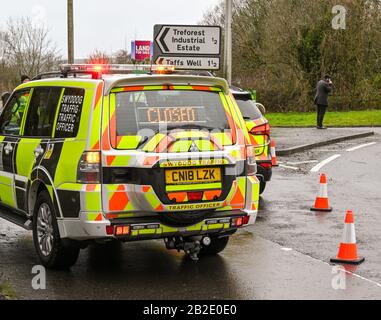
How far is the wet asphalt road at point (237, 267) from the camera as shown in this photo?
6.91 metres

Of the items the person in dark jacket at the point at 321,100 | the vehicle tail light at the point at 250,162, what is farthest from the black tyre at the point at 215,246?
the person in dark jacket at the point at 321,100

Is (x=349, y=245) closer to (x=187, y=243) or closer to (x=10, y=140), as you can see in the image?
(x=187, y=243)

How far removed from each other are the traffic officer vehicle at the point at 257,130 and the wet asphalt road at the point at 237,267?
76 cm

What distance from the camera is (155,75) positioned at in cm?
741

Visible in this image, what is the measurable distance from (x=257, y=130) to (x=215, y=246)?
12.7ft

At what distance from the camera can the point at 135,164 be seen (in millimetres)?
7059

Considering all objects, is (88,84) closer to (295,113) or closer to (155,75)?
(155,75)

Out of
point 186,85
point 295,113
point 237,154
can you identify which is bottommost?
point 295,113

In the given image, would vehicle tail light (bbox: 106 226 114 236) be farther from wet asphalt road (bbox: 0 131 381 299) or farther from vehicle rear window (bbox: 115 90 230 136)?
vehicle rear window (bbox: 115 90 230 136)

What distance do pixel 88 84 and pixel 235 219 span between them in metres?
1.81

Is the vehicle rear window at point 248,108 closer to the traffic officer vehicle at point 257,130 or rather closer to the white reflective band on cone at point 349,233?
the traffic officer vehicle at point 257,130

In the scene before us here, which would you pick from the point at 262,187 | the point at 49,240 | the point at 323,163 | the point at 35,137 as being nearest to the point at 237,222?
the point at 49,240

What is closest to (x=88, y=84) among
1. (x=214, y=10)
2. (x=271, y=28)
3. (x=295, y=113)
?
(x=295, y=113)
